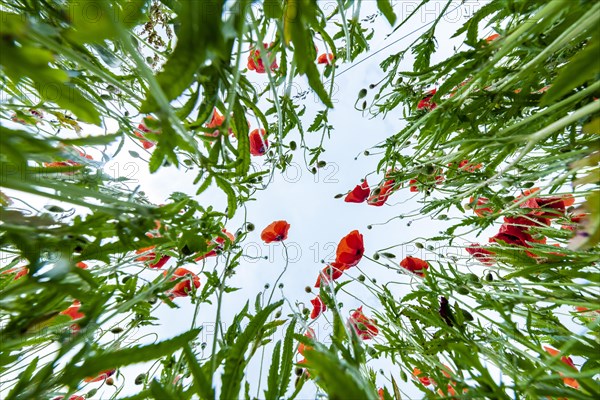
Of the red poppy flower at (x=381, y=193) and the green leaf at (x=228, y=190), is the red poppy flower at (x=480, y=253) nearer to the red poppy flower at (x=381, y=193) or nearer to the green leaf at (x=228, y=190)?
the red poppy flower at (x=381, y=193)

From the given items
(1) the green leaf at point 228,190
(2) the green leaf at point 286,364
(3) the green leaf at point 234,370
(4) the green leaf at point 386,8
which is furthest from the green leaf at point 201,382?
(4) the green leaf at point 386,8

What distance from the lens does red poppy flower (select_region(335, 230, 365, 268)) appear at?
121 cm

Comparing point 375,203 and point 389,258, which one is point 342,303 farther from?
point 375,203

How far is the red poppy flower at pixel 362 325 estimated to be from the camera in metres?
1.21

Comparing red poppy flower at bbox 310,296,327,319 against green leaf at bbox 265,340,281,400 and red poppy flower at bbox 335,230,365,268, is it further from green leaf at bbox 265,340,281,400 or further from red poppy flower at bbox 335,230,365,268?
green leaf at bbox 265,340,281,400

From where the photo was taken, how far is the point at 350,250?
1.22 metres

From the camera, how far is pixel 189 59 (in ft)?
1.01

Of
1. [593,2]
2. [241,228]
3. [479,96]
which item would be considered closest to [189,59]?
[593,2]

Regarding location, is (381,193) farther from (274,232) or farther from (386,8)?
(386,8)

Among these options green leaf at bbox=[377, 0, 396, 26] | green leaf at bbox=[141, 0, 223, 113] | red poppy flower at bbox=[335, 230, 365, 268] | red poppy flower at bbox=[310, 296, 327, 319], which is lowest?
red poppy flower at bbox=[310, 296, 327, 319]

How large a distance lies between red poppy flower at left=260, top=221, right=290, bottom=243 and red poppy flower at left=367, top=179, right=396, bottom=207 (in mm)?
413

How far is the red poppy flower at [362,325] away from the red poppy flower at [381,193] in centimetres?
50

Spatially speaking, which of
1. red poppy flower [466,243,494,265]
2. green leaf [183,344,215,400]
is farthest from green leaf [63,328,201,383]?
red poppy flower [466,243,494,265]

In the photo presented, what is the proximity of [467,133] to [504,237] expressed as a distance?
46 cm
